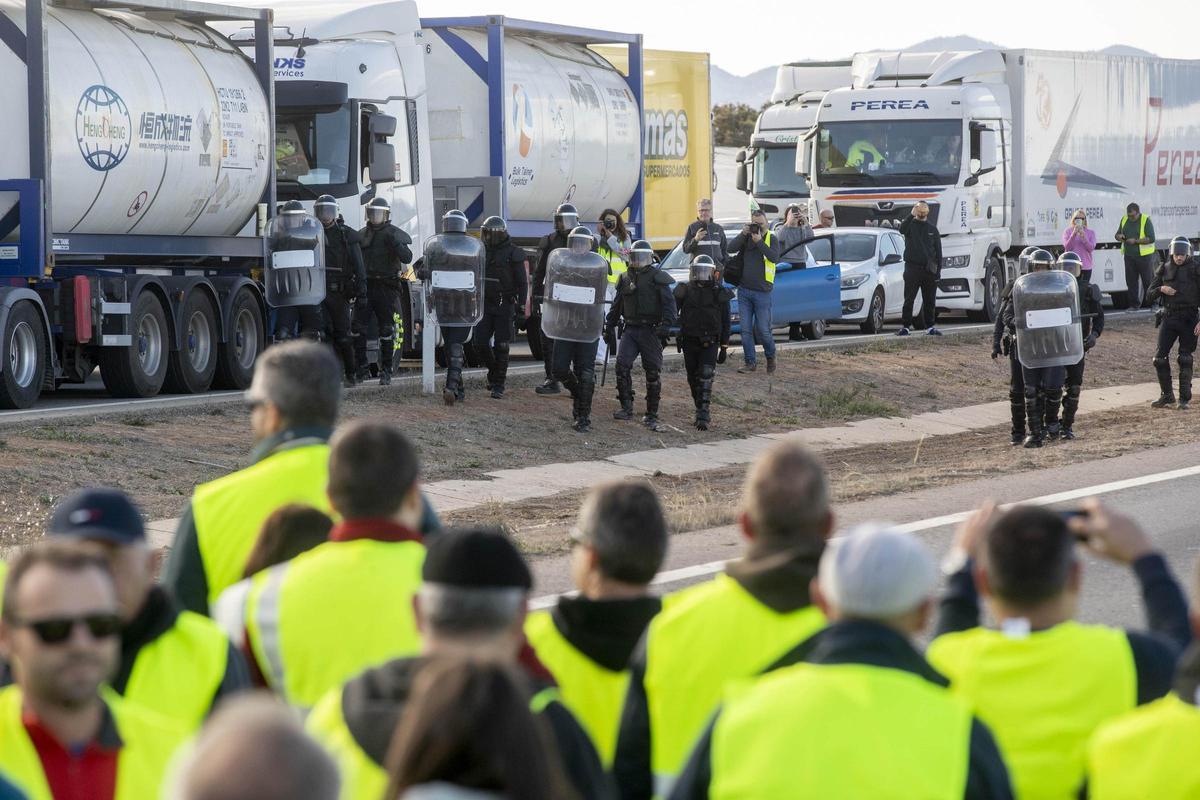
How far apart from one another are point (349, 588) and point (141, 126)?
15.3 metres

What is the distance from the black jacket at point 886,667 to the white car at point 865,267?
83.0 feet

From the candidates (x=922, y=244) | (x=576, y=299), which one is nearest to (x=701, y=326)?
(x=576, y=299)

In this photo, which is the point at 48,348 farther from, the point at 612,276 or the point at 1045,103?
the point at 1045,103

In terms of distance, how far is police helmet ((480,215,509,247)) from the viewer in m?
20.1

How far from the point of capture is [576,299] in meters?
19.3

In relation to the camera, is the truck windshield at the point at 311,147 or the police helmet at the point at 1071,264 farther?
the truck windshield at the point at 311,147

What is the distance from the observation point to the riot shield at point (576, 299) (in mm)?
19359

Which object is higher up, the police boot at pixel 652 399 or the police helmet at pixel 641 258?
the police helmet at pixel 641 258

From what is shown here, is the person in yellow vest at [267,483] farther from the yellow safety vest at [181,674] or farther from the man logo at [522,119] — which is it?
the man logo at [522,119]

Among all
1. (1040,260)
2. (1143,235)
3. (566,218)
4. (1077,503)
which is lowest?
(1077,503)

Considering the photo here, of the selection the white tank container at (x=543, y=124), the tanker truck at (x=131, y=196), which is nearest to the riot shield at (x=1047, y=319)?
the tanker truck at (x=131, y=196)

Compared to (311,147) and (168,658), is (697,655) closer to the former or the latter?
(168,658)

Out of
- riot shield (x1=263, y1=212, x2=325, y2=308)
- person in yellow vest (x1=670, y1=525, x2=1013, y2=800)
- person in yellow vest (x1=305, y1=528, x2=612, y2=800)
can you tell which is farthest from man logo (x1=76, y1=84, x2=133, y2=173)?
person in yellow vest (x1=670, y1=525, x2=1013, y2=800)

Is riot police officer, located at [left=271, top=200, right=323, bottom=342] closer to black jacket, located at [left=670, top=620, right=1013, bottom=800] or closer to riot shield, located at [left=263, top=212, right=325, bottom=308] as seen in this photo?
riot shield, located at [left=263, top=212, right=325, bottom=308]
